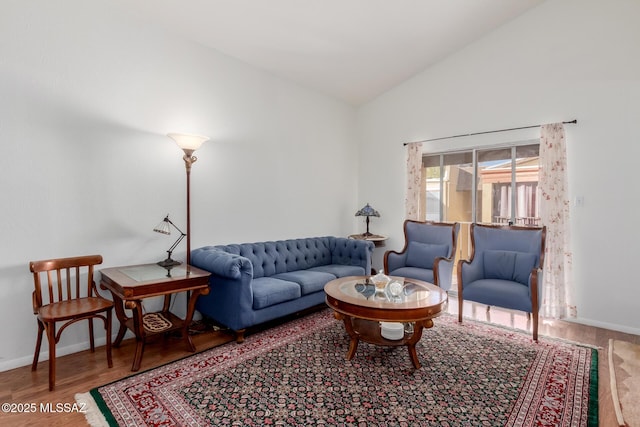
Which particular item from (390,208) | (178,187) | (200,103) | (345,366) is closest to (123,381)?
(345,366)

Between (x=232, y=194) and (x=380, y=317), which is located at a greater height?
(x=232, y=194)

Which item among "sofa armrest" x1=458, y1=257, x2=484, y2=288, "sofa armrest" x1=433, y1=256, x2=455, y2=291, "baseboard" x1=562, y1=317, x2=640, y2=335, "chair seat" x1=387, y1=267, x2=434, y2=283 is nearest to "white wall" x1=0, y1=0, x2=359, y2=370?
"chair seat" x1=387, y1=267, x2=434, y2=283

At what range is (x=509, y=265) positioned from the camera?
3.62 meters

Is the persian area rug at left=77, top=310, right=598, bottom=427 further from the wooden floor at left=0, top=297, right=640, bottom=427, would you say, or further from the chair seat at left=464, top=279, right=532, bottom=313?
the chair seat at left=464, top=279, right=532, bottom=313

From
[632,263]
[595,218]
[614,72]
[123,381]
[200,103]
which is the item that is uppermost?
[614,72]

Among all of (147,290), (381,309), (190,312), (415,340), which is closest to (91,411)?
(147,290)

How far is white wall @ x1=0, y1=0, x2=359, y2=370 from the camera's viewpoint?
259cm

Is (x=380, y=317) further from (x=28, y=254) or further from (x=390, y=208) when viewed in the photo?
(x=390, y=208)

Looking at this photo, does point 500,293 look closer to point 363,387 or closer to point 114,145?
point 363,387

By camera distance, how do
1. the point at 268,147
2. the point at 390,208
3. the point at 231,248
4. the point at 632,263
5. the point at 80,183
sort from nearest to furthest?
the point at 80,183 → the point at 632,263 → the point at 231,248 → the point at 268,147 → the point at 390,208

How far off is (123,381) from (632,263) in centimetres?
496

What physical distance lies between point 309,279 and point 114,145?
7.71 ft

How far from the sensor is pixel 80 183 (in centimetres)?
287

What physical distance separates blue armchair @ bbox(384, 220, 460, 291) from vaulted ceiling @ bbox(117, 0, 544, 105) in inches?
95.1
